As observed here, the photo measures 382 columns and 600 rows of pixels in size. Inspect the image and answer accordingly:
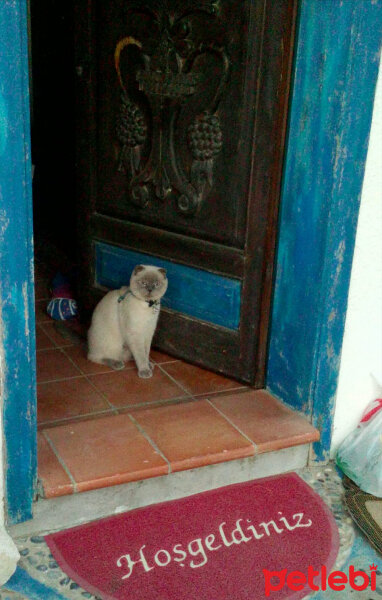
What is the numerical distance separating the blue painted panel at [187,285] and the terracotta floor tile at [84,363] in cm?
36

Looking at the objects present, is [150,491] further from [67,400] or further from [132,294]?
[132,294]

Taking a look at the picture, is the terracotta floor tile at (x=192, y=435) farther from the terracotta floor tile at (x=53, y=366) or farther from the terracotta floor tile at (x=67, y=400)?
the terracotta floor tile at (x=53, y=366)

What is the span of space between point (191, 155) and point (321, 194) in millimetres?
713

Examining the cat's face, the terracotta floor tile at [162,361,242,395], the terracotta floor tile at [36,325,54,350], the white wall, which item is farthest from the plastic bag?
A: the terracotta floor tile at [36,325,54,350]

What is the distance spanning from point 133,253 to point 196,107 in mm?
785

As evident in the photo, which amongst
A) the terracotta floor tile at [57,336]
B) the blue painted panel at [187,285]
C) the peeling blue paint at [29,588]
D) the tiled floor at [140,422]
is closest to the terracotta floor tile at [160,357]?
→ the tiled floor at [140,422]

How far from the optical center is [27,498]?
2094 millimetres

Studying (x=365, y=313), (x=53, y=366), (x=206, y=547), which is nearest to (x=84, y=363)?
(x=53, y=366)

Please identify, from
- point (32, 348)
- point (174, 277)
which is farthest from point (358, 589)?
point (174, 277)

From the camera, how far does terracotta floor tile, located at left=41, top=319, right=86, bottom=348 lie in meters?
3.28

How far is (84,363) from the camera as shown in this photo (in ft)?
10.1

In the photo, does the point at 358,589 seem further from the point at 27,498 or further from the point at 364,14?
the point at 364,14

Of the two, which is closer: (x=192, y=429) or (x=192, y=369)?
(x=192, y=429)

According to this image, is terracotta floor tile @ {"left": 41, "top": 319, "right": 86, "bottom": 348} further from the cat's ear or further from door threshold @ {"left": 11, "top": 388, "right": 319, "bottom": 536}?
door threshold @ {"left": 11, "top": 388, "right": 319, "bottom": 536}
